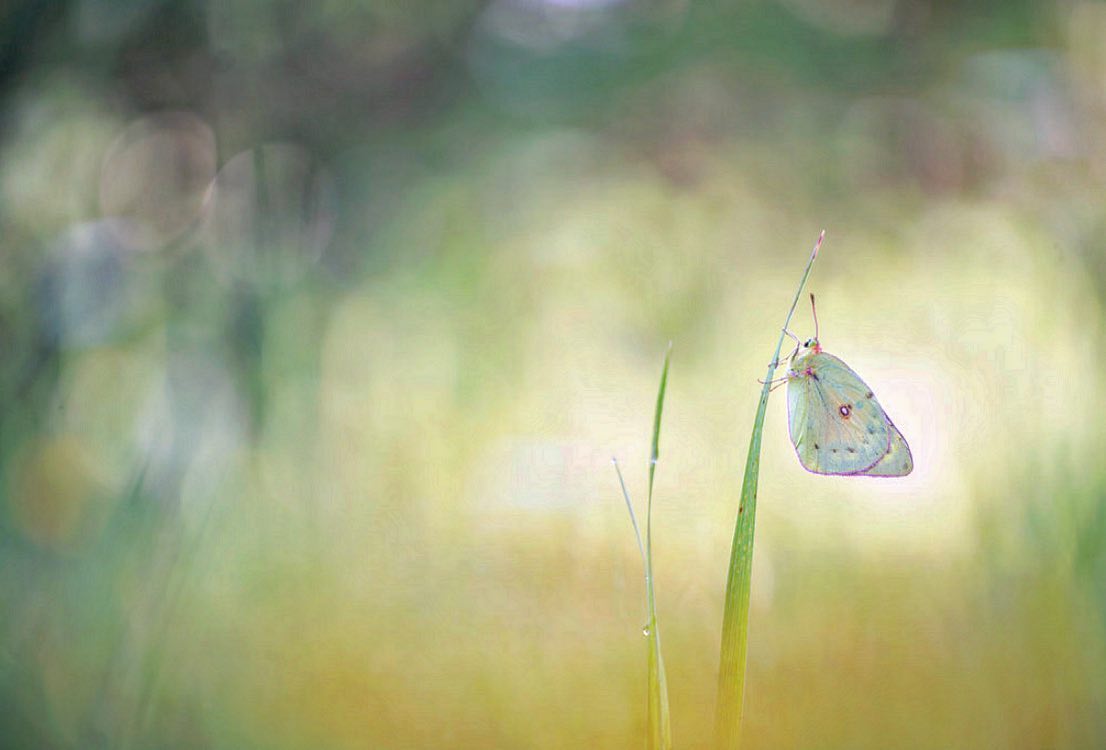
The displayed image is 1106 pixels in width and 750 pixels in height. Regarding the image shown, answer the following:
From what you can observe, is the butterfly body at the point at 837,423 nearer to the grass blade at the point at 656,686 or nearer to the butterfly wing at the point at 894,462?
the butterfly wing at the point at 894,462

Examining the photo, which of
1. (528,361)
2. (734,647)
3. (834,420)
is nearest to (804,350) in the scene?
(834,420)

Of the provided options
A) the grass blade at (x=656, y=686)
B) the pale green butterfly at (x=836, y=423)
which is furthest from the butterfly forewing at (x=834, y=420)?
the grass blade at (x=656, y=686)

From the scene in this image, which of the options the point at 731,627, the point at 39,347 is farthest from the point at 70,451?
the point at 731,627

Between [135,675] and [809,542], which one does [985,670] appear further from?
[135,675]

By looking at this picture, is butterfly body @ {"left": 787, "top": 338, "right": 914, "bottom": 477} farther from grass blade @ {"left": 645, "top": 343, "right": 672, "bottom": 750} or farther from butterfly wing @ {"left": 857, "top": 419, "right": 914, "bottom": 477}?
grass blade @ {"left": 645, "top": 343, "right": 672, "bottom": 750}

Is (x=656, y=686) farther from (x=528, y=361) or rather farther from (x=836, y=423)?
(x=528, y=361)

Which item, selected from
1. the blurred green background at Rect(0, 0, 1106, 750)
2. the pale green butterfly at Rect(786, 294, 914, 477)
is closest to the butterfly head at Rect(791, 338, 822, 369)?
the pale green butterfly at Rect(786, 294, 914, 477)
